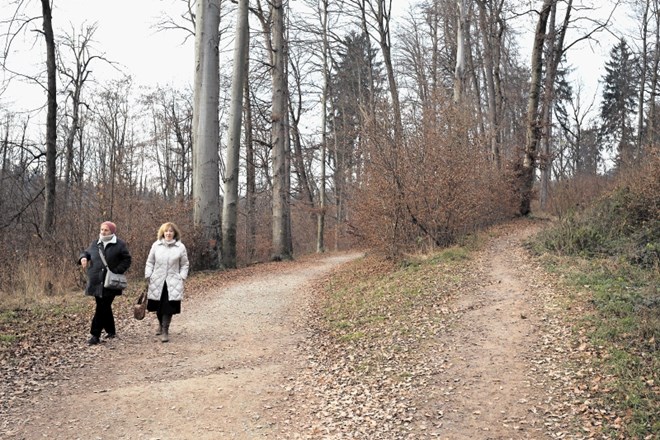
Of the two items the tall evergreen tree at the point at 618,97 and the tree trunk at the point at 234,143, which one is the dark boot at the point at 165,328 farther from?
the tall evergreen tree at the point at 618,97

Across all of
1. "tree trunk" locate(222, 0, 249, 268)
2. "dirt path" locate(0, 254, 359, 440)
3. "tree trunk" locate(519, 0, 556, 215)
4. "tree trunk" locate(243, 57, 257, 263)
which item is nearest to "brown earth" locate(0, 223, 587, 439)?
"dirt path" locate(0, 254, 359, 440)

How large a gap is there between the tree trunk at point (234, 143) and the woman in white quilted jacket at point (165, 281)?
25.0ft

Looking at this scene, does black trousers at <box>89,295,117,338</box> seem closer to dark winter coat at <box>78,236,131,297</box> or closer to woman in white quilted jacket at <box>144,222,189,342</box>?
dark winter coat at <box>78,236,131,297</box>

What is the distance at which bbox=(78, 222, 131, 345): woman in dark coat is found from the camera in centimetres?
691

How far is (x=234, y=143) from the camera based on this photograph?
1516 centimetres

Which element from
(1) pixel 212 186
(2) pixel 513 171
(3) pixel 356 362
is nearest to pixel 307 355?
(3) pixel 356 362

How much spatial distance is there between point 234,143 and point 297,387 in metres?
10.6

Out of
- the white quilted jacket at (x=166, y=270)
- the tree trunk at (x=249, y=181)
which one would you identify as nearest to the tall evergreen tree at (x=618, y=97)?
the tree trunk at (x=249, y=181)

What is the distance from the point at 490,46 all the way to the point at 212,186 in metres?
16.9

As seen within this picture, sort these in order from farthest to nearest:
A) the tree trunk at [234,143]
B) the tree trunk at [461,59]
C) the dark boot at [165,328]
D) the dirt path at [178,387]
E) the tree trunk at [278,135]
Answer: the tree trunk at [278,135] → the tree trunk at [461,59] → the tree trunk at [234,143] → the dark boot at [165,328] → the dirt path at [178,387]

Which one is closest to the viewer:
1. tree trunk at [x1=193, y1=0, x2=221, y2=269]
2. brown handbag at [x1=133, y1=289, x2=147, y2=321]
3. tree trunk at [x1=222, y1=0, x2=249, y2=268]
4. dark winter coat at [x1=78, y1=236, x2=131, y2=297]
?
dark winter coat at [x1=78, y1=236, x2=131, y2=297]

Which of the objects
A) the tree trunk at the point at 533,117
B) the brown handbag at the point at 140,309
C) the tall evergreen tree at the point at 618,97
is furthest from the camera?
the tall evergreen tree at the point at 618,97

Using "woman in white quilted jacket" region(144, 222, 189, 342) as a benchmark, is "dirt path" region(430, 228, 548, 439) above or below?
below

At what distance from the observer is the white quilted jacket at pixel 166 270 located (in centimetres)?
722
